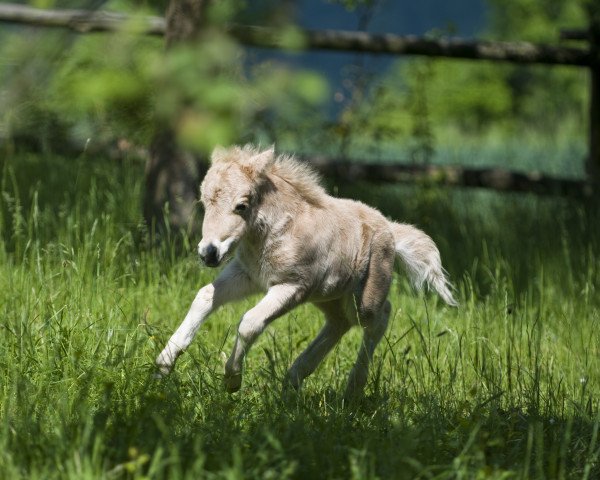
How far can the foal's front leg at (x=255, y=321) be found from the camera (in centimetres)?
360

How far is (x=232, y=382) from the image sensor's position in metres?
3.67

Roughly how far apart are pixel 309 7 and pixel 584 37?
11.6 metres

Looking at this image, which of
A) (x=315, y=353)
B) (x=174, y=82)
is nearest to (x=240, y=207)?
(x=315, y=353)

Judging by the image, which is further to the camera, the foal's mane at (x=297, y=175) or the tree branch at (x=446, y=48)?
the tree branch at (x=446, y=48)

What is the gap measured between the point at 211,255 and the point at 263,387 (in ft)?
1.92

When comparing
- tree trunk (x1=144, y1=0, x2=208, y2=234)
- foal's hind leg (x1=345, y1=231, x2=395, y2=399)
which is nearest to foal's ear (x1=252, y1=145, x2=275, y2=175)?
foal's hind leg (x1=345, y1=231, x2=395, y2=399)

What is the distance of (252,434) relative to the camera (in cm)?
328

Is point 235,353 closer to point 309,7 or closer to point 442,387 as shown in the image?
point 442,387

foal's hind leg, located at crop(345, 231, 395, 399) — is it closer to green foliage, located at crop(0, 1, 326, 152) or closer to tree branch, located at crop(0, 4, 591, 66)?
green foliage, located at crop(0, 1, 326, 152)

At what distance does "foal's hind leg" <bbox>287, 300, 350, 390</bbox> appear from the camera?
3.99m

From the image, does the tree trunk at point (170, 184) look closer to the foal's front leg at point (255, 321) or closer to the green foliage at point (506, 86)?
the foal's front leg at point (255, 321)

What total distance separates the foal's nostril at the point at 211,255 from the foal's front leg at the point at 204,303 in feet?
1.09

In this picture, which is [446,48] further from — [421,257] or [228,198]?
[228,198]

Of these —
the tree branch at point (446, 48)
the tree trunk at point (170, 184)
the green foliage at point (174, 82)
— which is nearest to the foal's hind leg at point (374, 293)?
the tree trunk at point (170, 184)
